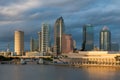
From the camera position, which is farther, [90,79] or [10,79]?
[90,79]

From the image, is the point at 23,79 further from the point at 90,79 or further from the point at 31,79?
the point at 90,79

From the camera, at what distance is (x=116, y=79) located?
76562mm

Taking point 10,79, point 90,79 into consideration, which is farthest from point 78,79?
point 10,79

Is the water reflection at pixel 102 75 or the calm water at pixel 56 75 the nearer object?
the calm water at pixel 56 75

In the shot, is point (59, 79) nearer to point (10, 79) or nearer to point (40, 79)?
point (40, 79)

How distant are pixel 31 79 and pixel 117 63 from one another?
13055 cm

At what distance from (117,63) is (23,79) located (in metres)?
132

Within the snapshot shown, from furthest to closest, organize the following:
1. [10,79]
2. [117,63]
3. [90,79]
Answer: [117,63], [90,79], [10,79]

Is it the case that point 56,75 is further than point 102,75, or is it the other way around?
point 56,75

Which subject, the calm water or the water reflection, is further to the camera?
the water reflection

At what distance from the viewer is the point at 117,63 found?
197000 millimetres

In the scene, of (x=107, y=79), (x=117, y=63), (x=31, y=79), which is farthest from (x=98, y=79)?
(x=117, y=63)

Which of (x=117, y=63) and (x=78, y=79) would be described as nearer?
(x=78, y=79)

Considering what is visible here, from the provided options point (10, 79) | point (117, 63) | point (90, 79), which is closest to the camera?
point (10, 79)
